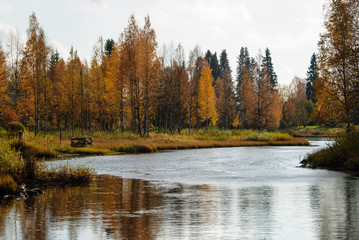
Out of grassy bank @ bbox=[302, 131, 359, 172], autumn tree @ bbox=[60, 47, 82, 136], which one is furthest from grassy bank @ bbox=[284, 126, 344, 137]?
grassy bank @ bbox=[302, 131, 359, 172]

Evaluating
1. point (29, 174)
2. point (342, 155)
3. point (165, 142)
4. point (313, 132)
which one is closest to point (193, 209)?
point (29, 174)

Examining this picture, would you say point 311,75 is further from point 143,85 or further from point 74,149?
point 74,149

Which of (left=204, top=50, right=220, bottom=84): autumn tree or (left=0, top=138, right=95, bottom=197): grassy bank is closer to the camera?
(left=0, top=138, right=95, bottom=197): grassy bank

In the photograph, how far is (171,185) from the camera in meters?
16.5

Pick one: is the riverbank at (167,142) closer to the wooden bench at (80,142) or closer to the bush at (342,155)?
the wooden bench at (80,142)

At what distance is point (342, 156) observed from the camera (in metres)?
22.2

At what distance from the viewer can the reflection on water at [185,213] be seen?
859 cm

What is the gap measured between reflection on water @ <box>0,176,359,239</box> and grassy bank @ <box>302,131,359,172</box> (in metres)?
6.62

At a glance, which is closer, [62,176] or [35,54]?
[62,176]

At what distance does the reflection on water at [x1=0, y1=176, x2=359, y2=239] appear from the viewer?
859 centimetres

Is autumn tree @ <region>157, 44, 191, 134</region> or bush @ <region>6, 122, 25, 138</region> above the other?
autumn tree @ <region>157, 44, 191, 134</region>

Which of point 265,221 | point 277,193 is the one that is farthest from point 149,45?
point 265,221

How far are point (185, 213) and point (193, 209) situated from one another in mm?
659

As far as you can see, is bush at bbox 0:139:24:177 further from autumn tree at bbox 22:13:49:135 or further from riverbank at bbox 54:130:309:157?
autumn tree at bbox 22:13:49:135
